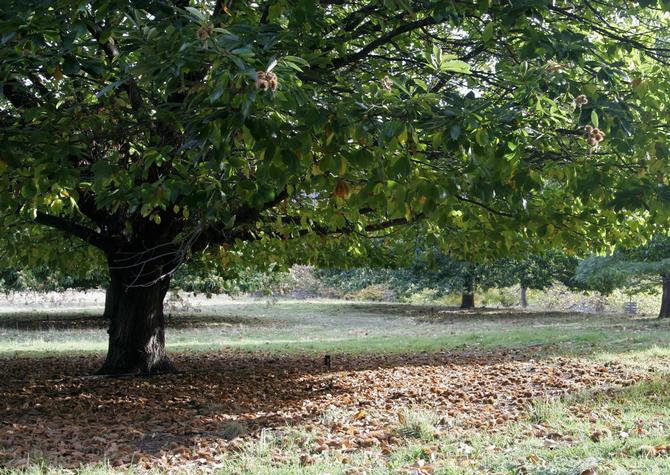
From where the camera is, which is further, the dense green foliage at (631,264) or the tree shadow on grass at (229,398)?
the dense green foliage at (631,264)

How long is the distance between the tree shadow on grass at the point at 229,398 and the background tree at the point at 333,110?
201cm

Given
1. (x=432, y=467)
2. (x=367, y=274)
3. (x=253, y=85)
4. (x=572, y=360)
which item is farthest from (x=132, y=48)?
(x=367, y=274)

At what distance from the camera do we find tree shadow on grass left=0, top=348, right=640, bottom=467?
597 cm

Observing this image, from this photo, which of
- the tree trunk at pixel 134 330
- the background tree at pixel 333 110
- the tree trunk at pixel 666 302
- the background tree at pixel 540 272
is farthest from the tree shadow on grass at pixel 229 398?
the background tree at pixel 540 272

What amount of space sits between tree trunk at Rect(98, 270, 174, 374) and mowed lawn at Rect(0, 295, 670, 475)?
1.28ft

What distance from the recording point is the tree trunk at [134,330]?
32.0 ft

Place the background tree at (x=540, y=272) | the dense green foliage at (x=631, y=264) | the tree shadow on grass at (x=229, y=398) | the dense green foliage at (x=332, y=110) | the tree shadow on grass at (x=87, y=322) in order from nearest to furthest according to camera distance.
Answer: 1. the dense green foliage at (x=332, y=110)
2. the tree shadow on grass at (x=229, y=398)
3. the dense green foliage at (x=631, y=264)
4. the tree shadow on grass at (x=87, y=322)
5. the background tree at (x=540, y=272)

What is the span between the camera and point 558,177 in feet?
18.8

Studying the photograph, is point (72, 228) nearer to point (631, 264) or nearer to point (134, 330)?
point (134, 330)

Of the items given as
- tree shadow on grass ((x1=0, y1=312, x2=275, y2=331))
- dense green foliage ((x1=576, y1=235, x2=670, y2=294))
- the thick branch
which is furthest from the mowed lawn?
tree shadow on grass ((x1=0, y1=312, x2=275, y2=331))

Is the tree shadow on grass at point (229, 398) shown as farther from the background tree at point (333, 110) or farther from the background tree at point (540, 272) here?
the background tree at point (540, 272)

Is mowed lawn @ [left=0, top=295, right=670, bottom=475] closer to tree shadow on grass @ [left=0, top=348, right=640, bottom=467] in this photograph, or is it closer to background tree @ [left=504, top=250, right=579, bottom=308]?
tree shadow on grass @ [left=0, top=348, right=640, bottom=467]

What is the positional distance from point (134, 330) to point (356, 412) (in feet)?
14.4

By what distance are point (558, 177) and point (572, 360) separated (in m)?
→ 5.94
